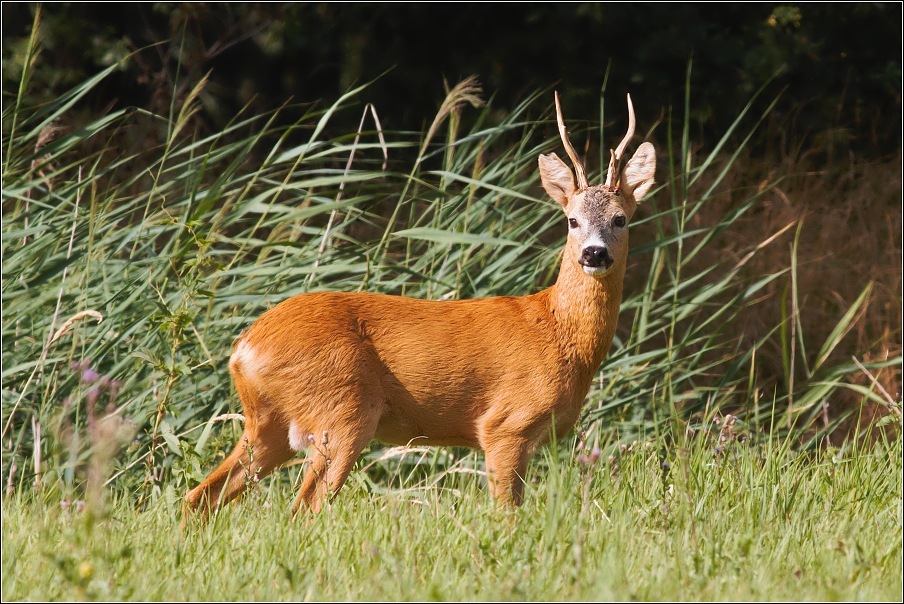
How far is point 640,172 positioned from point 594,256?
56cm

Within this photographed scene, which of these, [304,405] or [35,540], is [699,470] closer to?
[304,405]

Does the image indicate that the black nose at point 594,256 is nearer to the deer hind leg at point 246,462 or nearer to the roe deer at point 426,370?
the roe deer at point 426,370

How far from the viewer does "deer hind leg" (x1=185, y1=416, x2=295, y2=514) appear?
3.94m

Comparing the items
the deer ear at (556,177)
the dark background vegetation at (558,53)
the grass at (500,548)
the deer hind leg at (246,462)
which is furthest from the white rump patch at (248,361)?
the dark background vegetation at (558,53)

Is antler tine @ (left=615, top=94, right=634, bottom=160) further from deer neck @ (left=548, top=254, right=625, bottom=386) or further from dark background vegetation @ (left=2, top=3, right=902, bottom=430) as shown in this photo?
dark background vegetation @ (left=2, top=3, right=902, bottom=430)

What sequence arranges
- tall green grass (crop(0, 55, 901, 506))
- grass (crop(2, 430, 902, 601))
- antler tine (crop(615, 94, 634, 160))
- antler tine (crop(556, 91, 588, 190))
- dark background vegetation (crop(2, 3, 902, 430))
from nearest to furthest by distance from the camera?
1. grass (crop(2, 430, 902, 601))
2. antler tine (crop(615, 94, 634, 160))
3. antler tine (crop(556, 91, 588, 190))
4. tall green grass (crop(0, 55, 901, 506))
5. dark background vegetation (crop(2, 3, 902, 430))

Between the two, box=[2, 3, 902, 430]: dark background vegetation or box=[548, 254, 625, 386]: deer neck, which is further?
box=[2, 3, 902, 430]: dark background vegetation

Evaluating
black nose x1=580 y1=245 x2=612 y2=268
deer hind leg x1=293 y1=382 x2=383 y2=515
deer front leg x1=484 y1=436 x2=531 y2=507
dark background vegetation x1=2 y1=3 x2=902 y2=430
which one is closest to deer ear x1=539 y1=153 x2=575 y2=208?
black nose x1=580 y1=245 x2=612 y2=268

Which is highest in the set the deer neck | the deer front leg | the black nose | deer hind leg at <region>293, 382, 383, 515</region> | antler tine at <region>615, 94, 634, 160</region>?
antler tine at <region>615, 94, 634, 160</region>

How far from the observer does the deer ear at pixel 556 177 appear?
4262mm

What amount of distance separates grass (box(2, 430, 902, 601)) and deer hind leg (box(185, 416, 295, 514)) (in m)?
0.11

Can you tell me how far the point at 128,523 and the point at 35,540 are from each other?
27 centimetres

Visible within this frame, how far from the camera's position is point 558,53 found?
29.4 feet

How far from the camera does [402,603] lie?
2.88 m
